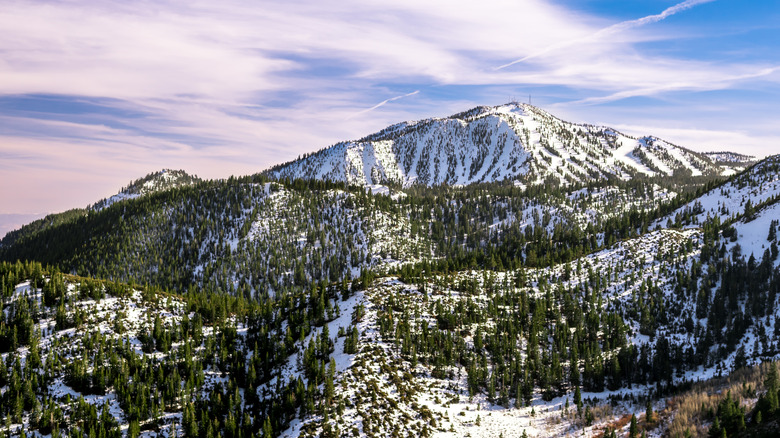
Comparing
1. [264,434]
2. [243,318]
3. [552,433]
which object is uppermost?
[243,318]

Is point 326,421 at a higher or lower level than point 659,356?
higher

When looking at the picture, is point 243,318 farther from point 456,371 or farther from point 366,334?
point 456,371

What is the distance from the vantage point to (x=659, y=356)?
100000mm

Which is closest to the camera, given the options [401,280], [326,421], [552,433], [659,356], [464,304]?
[326,421]

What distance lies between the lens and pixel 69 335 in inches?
3487

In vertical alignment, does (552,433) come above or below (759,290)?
below

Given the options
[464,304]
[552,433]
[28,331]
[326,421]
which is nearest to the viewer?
[326,421]

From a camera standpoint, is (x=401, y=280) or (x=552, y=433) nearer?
(x=552, y=433)

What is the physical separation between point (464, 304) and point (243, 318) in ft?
209

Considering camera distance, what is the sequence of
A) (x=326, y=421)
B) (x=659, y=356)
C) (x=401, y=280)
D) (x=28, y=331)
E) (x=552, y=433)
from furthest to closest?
(x=401, y=280) < (x=659, y=356) < (x=28, y=331) < (x=552, y=433) < (x=326, y=421)

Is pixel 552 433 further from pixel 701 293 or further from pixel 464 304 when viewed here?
pixel 701 293

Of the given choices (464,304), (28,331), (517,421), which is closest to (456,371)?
(517,421)

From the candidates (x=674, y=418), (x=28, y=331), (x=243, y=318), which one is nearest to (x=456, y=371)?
(x=674, y=418)

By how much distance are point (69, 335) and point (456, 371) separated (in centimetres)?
8654
